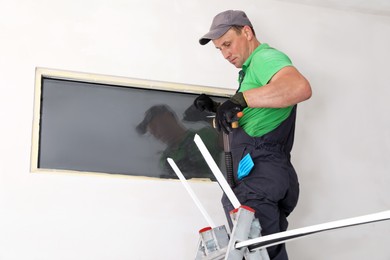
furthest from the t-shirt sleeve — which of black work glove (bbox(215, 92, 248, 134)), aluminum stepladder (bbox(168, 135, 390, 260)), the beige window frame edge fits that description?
the beige window frame edge

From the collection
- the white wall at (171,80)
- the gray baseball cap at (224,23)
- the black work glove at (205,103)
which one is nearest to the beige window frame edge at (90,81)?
the white wall at (171,80)

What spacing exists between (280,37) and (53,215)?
159cm

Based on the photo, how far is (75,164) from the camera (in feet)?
9.19

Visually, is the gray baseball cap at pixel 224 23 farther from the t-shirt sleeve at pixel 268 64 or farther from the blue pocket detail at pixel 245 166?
the blue pocket detail at pixel 245 166

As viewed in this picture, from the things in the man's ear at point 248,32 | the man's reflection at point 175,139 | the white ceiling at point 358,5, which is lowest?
the man's reflection at point 175,139

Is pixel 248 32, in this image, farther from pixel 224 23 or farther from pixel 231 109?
pixel 231 109

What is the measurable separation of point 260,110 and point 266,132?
0.09m

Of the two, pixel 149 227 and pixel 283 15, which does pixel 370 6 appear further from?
pixel 149 227

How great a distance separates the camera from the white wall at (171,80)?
8.79ft

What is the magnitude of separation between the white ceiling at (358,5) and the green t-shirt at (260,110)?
1323mm

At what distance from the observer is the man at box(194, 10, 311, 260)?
1.88m

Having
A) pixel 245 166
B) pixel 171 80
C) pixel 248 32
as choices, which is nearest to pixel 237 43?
pixel 248 32

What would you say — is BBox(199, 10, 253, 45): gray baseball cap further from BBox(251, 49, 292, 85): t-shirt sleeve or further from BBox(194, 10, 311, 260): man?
BBox(251, 49, 292, 85): t-shirt sleeve

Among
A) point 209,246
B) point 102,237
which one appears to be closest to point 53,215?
point 102,237
